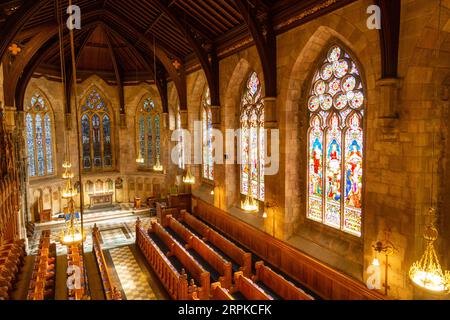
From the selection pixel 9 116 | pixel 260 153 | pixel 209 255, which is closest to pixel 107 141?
pixel 9 116

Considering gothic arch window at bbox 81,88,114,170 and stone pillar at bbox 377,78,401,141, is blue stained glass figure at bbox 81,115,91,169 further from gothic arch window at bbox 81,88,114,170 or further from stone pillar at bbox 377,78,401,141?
stone pillar at bbox 377,78,401,141

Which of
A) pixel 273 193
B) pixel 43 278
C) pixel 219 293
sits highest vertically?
pixel 273 193

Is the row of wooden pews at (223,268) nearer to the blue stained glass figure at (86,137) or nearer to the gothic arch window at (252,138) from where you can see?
the gothic arch window at (252,138)

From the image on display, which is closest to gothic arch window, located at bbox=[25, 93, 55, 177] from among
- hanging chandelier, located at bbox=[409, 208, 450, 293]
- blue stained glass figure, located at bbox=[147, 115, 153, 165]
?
blue stained glass figure, located at bbox=[147, 115, 153, 165]

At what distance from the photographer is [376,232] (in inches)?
277

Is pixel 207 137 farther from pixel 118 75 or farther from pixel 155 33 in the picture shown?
pixel 118 75

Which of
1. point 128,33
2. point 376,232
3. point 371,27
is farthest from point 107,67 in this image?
point 376,232

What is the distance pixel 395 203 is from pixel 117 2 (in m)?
13.6

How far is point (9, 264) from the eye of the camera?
934cm

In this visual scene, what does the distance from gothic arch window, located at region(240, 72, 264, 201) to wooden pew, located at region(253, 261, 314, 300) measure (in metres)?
3.24

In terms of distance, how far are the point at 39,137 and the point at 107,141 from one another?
4.12m

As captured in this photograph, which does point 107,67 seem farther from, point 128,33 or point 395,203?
point 395,203

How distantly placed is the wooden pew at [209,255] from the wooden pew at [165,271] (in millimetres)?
1092

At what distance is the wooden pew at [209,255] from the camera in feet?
29.0
